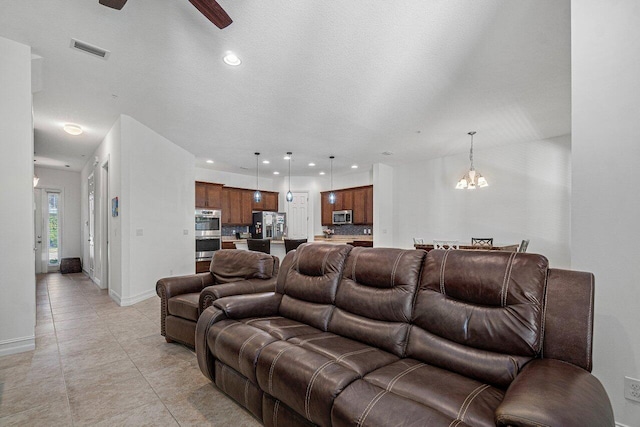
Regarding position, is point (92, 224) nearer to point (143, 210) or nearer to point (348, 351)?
point (143, 210)

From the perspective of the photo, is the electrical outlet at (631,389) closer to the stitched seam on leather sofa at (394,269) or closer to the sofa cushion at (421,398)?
the sofa cushion at (421,398)

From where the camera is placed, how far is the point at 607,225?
5.64 feet

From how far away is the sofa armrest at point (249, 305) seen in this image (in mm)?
2248

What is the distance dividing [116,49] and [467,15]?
10.3 ft

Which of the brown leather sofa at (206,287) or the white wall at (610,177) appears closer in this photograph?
the white wall at (610,177)

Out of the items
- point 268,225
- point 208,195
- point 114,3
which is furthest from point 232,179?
point 114,3

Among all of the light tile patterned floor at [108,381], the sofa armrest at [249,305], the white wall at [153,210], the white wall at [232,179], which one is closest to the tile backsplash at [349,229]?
the white wall at [232,179]

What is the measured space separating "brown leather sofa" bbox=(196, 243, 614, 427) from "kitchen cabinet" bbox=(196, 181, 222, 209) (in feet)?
18.7

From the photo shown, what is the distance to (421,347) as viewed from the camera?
1.68m

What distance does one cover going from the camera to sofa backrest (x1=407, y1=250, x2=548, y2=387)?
1.42 metres

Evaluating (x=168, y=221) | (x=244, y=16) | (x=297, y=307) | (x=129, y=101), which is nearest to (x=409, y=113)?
(x=244, y=16)

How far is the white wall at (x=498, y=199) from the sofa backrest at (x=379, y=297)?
4793mm

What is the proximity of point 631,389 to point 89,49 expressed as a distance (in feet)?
15.8

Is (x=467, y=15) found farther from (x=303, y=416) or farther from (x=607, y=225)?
(x=303, y=416)
